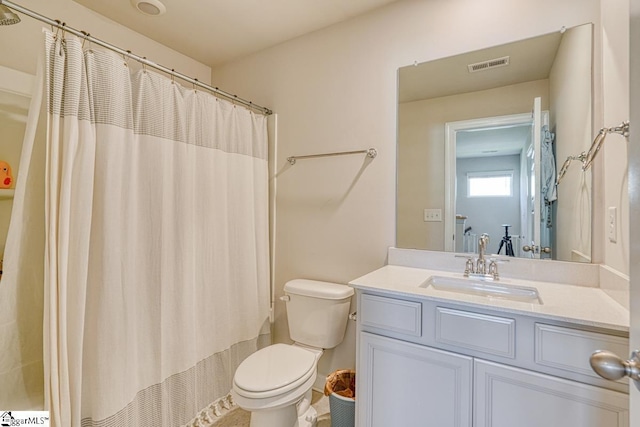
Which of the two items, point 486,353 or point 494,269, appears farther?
point 494,269

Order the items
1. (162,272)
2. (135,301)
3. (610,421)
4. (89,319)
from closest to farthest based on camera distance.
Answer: (610,421), (89,319), (135,301), (162,272)

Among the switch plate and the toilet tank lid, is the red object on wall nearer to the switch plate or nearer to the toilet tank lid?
the toilet tank lid

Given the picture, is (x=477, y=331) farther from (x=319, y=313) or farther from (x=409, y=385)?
(x=319, y=313)

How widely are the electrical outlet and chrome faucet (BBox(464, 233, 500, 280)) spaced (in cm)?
24

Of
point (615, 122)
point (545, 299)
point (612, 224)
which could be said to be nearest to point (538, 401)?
point (545, 299)

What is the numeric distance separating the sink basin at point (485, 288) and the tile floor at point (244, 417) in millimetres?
1054

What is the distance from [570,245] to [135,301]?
2.06 metres

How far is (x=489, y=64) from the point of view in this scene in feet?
5.15

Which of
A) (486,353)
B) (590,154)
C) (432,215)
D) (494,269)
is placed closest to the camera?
(486,353)

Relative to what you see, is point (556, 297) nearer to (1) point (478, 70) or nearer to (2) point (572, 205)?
(2) point (572, 205)

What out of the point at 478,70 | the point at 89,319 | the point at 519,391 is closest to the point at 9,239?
the point at 89,319

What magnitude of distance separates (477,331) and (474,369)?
141 mm

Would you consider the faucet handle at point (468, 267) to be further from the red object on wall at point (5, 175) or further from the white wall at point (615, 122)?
the red object on wall at point (5, 175)

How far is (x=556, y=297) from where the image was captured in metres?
1.17
